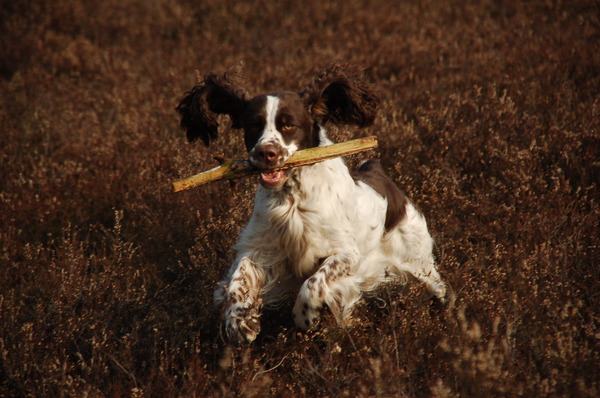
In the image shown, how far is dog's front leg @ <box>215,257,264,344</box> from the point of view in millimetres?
3117

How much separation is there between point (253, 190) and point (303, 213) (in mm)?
1134

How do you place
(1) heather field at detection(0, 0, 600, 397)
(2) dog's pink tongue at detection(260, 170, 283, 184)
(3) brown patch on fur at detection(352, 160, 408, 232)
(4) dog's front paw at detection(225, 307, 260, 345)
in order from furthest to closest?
(3) brown patch on fur at detection(352, 160, 408, 232) → (2) dog's pink tongue at detection(260, 170, 283, 184) → (4) dog's front paw at detection(225, 307, 260, 345) → (1) heather field at detection(0, 0, 600, 397)

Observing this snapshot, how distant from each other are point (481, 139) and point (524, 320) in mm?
2253

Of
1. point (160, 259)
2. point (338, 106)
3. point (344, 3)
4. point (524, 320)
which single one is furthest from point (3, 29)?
point (524, 320)

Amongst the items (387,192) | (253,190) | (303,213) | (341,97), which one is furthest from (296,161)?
(253,190)

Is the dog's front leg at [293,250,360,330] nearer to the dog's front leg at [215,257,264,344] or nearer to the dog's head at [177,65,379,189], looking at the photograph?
the dog's front leg at [215,257,264,344]

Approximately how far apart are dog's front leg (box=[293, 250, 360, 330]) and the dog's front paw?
23 cm

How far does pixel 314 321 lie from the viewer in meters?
3.19

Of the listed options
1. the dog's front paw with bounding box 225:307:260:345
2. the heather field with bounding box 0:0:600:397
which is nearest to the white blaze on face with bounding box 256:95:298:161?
the heather field with bounding box 0:0:600:397

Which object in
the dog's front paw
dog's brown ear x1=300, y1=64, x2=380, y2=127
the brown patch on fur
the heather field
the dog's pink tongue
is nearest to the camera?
the heather field

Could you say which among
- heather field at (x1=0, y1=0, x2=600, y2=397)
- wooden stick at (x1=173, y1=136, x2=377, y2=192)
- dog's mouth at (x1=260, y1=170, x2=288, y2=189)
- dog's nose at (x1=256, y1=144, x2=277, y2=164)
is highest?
dog's nose at (x1=256, y1=144, x2=277, y2=164)

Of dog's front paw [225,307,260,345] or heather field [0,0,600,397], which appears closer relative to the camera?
heather field [0,0,600,397]

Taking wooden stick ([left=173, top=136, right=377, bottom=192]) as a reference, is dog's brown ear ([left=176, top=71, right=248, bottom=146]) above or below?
above

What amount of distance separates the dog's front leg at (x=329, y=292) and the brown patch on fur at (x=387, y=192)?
26.6 inches
